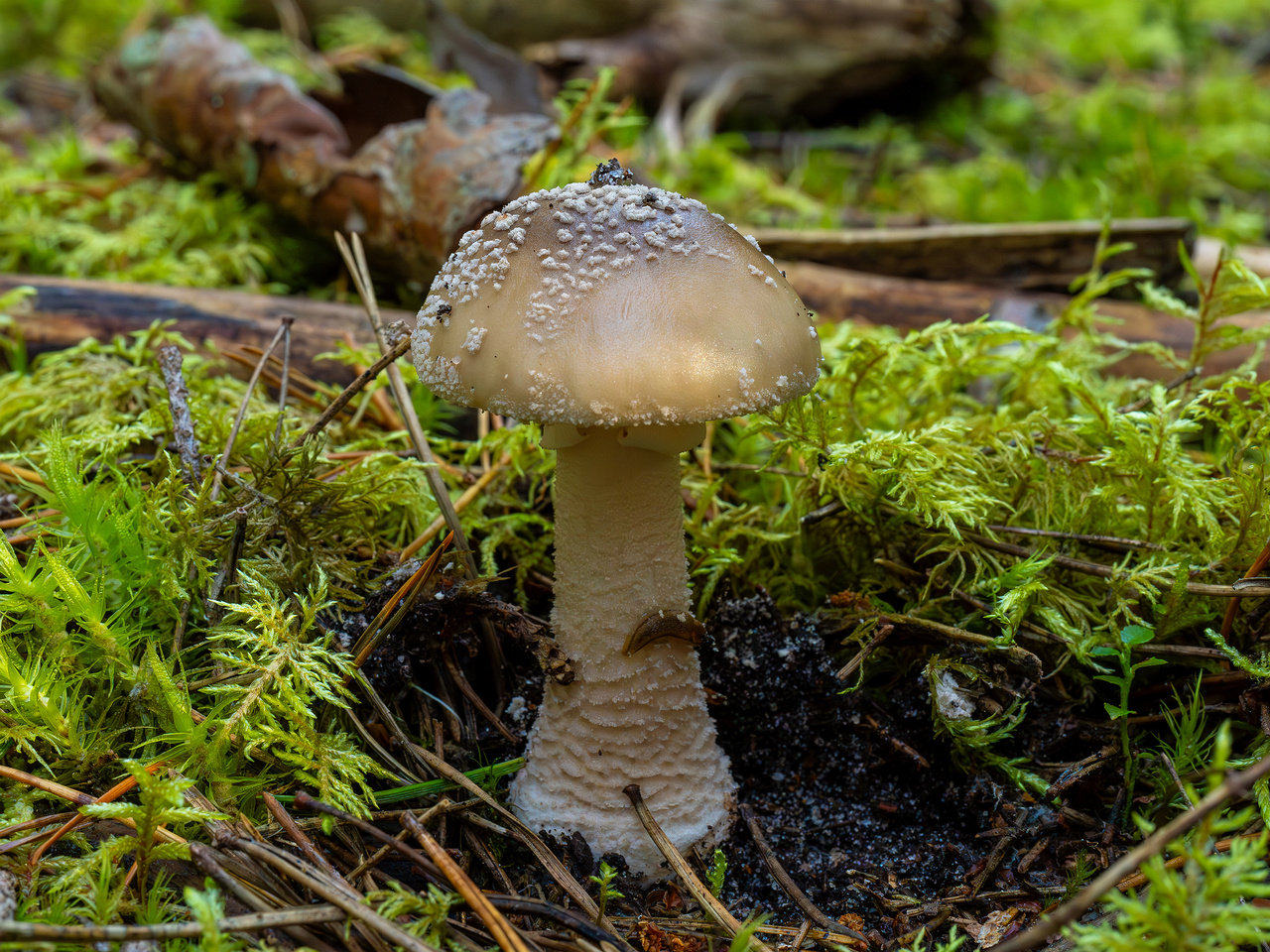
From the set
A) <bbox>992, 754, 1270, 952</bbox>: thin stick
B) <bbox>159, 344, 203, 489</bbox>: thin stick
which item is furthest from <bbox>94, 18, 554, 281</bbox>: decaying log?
<bbox>992, 754, 1270, 952</bbox>: thin stick

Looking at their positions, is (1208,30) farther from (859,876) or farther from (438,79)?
(859,876)

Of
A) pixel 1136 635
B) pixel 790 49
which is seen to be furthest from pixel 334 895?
pixel 790 49

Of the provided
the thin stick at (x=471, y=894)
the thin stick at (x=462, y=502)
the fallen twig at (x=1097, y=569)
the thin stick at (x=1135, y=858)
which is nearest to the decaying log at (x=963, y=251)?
the thin stick at (x=462, y=502)

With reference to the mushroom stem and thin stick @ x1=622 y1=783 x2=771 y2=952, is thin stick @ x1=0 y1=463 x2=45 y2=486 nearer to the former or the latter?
the mushroom stem

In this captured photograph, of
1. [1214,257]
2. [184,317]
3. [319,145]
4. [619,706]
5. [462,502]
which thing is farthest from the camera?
[1214,257]

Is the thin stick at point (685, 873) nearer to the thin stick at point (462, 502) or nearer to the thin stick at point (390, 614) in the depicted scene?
the thin stick at point (390, 614)

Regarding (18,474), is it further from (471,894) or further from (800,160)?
(800,160)
